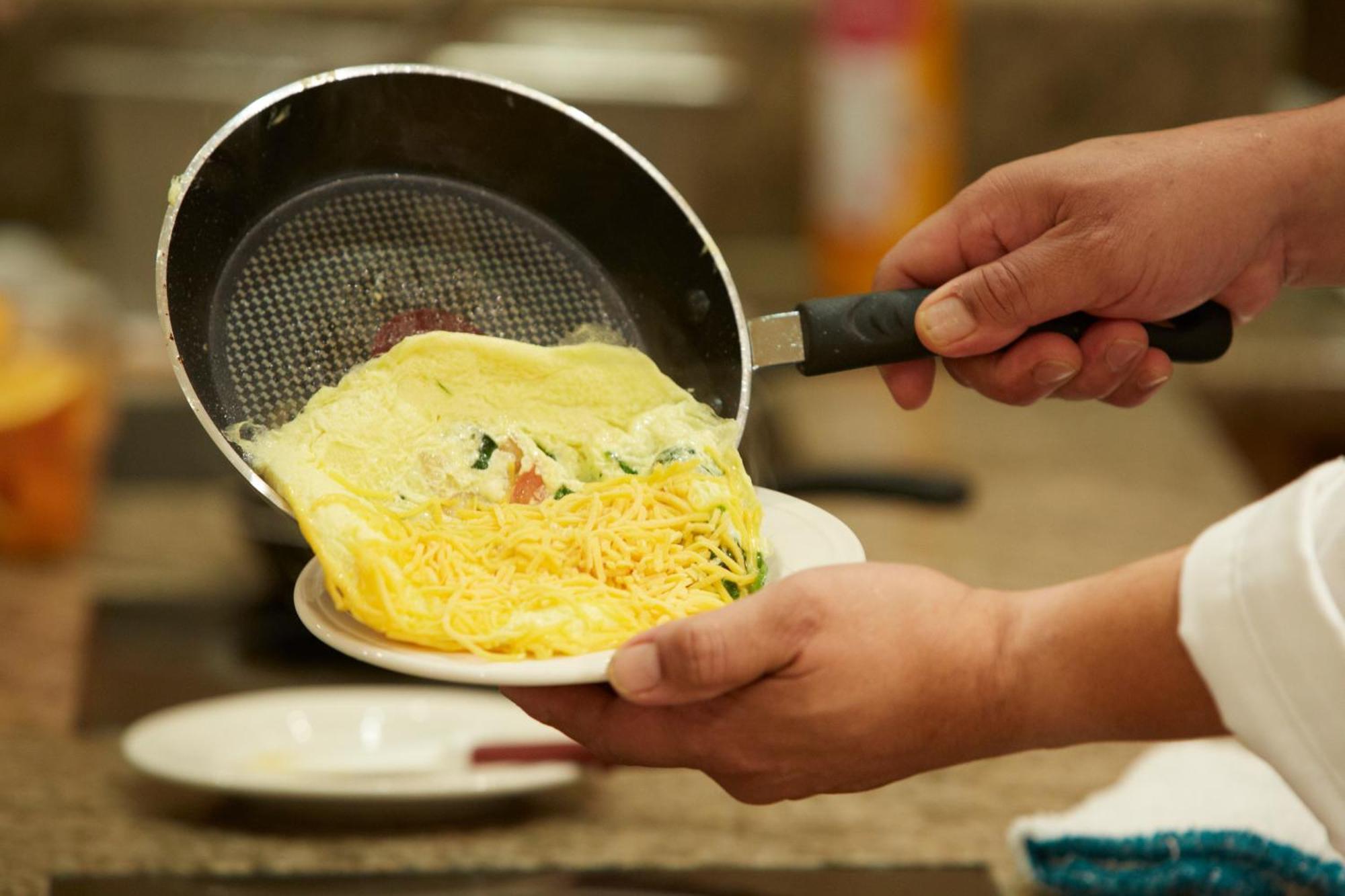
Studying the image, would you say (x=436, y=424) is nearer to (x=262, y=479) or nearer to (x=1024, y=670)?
(x=262, y=479)

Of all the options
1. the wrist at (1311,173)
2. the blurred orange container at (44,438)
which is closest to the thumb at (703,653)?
the wrist at (1311,173)

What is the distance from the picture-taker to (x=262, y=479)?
32.1 inches

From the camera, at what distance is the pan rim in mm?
790

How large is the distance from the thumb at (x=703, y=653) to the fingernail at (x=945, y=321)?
0.79 feet

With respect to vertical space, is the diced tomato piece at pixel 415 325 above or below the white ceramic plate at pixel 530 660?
above

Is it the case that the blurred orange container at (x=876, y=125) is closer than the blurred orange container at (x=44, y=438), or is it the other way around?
the blurred orange container at (x=44, y=438)

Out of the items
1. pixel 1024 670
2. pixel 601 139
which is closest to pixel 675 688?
pixel 1024 670

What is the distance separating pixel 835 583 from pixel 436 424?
0.26 meters

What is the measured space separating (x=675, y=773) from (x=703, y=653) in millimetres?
512

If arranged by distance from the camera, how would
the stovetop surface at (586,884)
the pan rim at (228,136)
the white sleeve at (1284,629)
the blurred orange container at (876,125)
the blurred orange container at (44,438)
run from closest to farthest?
the white sleeve at (1284,629) < the pan rim at (228,136) < the stovetop surface at (586,884) < the blurred orange container at (44,438) < the blurred orange container at (876,125)

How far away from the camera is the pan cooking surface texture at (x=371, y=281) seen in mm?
854

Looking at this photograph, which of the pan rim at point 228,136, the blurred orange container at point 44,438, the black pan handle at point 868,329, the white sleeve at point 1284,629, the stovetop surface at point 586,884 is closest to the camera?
the white sleeve at point 1284,629

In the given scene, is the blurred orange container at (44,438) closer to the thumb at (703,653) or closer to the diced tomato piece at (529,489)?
the diced tomato piece at (529,489)

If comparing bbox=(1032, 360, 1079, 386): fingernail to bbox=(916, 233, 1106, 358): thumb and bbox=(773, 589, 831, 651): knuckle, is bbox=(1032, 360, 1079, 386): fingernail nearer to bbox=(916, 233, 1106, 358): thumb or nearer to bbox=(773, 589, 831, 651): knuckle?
bbox=(916, 233, 1106, 358): thumb
